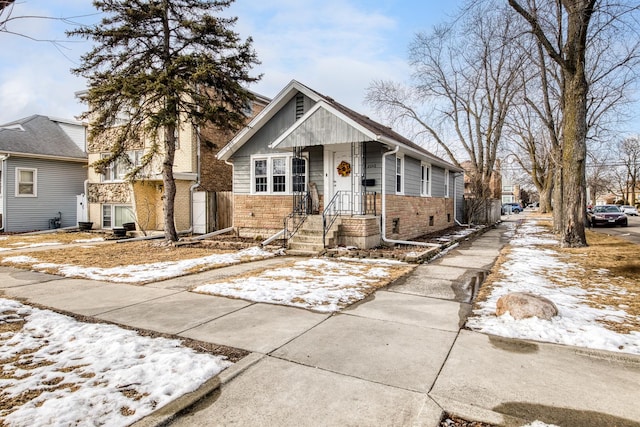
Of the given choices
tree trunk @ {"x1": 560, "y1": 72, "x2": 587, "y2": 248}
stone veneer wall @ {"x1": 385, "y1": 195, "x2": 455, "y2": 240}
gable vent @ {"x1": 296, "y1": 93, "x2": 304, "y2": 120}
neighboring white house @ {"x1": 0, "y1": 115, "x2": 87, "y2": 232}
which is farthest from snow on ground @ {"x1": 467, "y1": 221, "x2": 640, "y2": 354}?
neighboring white house @ {"x1": 0, "y1": 115, "x2": 87, "y2": 232}

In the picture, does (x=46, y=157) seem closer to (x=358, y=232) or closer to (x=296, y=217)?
(x=296, y=217)

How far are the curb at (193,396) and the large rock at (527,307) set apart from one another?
3.39m

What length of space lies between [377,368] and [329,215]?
9.05 m

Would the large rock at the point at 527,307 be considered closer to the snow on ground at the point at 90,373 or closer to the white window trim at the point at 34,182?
the snow on ground at the point at 90,373

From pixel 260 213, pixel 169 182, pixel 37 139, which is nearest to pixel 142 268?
pixel 169 182

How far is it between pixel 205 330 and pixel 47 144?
22072 mm

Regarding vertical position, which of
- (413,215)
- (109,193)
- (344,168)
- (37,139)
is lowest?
(413,215)

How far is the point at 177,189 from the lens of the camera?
17.2 m

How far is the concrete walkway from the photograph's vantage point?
9.24 feet

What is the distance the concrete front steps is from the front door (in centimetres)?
130

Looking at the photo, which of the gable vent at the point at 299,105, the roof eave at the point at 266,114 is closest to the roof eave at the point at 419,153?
the roof eave at the point at 266,114

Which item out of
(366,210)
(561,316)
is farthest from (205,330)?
(366,210)

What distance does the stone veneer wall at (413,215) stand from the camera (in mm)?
13000

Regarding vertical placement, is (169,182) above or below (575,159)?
below
